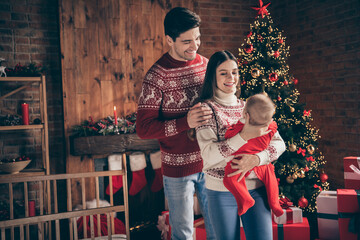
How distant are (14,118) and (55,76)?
2.17 ft

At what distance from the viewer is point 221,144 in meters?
1.27

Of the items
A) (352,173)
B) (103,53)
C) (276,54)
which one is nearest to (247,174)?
(352,173)

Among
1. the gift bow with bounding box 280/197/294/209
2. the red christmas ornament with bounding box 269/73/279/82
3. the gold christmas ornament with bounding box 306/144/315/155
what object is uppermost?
the red christmas ornament with bounding box 269/73/279/82

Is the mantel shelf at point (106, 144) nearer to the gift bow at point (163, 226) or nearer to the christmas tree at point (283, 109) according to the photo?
the gift bow at point (163, 226)

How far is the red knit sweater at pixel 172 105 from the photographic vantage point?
1.53 meters

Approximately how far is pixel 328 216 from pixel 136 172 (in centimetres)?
187

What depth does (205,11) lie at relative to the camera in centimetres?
405

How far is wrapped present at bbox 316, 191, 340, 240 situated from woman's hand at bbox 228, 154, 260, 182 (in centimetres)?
146

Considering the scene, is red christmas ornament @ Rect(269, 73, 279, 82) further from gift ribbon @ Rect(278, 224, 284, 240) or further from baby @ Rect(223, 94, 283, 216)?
baby @ Rect(223, 94, 283, 216)

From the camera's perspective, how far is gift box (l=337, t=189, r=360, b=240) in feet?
6.82

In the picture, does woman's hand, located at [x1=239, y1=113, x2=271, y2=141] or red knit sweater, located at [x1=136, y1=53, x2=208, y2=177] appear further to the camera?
red knit sweater, located at [x1=136, y1=53, x2=208, y2=177]

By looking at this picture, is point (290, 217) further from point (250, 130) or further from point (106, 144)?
point (106, 144)

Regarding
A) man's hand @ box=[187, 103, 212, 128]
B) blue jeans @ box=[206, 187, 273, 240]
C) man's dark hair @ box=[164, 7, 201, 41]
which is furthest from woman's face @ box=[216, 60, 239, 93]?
blue jeans @ box=[206, 187, 273, 240]

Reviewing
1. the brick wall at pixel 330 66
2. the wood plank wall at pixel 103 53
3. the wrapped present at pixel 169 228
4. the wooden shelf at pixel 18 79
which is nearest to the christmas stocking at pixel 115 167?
the wood plank wall at pixel 103 53
